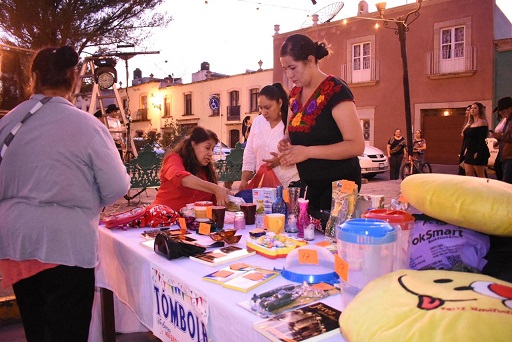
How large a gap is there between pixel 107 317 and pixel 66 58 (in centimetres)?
141

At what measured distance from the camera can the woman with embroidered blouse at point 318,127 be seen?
1.93 meters

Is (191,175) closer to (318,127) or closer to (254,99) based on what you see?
(318,127)

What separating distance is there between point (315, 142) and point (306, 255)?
79cm

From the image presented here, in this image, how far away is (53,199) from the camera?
1.58 metres

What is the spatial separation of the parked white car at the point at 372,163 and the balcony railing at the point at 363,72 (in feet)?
20.8

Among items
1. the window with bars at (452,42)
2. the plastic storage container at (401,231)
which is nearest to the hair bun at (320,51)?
the plastic storage container at (401,231)

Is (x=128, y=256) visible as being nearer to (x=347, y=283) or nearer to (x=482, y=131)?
(x=347, y=283)

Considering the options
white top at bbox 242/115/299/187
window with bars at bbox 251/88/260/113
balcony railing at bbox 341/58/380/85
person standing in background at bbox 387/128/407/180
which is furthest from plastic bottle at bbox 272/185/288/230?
window with bars at bbox 251/88/260/113

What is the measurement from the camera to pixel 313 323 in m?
1.05

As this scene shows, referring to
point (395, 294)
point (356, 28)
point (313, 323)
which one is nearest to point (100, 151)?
point (313, 323)

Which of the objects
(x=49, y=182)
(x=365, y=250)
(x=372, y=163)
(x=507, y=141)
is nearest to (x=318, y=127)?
(x=365, y=250)

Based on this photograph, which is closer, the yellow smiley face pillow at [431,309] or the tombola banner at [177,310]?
the yellow smiley face pillow at [431,309]

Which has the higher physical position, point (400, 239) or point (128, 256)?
point (400, 239)

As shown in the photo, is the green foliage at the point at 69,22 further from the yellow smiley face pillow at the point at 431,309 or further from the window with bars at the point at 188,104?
the window with bars at the point at 188,104
